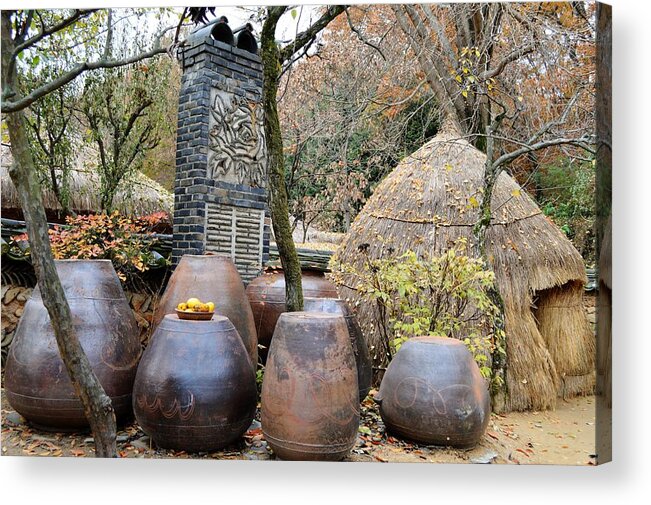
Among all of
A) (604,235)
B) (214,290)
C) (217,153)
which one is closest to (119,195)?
(217,153)

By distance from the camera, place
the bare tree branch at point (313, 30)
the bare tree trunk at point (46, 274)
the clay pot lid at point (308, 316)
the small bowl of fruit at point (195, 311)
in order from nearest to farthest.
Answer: the bare tree trunk at point (46, 274) → the clay pot lid at point (308, 316) → the small bowl of fruit at point (195, 311) → the bare tree branch at point (313, 30)

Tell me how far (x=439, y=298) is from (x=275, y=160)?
1370 mm

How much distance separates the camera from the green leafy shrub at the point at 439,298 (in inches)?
134

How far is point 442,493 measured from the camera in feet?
8.38

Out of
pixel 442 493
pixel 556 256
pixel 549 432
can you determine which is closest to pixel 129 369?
pixel 442 493

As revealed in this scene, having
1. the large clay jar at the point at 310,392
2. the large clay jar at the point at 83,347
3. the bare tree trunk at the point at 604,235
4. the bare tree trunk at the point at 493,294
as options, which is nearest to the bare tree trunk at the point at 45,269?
the large clay jar at the point at 83,347

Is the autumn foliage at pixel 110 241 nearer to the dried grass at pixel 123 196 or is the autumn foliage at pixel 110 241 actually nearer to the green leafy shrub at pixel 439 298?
the dried grass at pixel 123 196

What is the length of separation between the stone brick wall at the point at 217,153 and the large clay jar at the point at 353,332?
0.96m

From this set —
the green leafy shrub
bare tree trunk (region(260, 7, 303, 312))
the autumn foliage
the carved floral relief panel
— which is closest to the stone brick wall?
the carved floral relief panel

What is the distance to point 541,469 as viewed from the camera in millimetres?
2705

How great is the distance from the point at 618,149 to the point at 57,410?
3.06 m

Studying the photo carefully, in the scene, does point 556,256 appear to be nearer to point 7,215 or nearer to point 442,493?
point 442,493

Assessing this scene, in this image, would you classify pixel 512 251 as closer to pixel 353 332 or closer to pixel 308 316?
pixel 353 332

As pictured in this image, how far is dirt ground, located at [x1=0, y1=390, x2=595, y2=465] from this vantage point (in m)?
2.75
